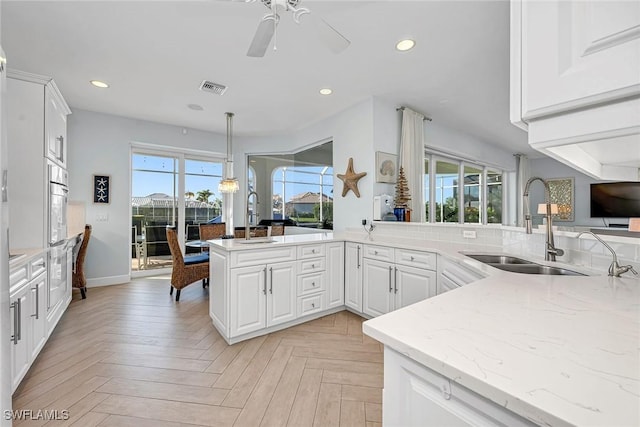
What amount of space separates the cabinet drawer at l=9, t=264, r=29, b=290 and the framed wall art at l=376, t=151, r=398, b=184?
336cm

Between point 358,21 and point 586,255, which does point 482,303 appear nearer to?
point 586,255

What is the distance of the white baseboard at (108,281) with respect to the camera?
4102 mm

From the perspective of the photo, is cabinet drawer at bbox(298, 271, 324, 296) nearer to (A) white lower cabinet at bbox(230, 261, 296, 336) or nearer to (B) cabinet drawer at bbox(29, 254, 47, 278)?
(A) white lower cabinet at bbox(230, 261, 296, 336)

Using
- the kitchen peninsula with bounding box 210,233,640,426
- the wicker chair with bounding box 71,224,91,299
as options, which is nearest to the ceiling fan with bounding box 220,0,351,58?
the kitchen peninsula with bounding box 210,233,640,426

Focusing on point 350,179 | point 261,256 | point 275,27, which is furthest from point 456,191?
point 275,27

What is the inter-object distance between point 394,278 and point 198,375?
1810 mm

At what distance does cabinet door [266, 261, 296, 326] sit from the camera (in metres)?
2.52

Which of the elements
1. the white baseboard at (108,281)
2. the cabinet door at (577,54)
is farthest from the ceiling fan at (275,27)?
the white baseboard at (108,281)

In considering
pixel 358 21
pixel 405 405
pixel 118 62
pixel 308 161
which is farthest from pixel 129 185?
pixel 405 405

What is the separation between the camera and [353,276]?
2.98m

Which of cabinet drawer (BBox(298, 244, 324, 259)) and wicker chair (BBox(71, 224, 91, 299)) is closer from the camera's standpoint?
cabinet drawer (BBox(298, 244, 324, 259))

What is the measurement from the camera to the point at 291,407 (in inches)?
63.7

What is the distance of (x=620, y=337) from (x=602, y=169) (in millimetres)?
554

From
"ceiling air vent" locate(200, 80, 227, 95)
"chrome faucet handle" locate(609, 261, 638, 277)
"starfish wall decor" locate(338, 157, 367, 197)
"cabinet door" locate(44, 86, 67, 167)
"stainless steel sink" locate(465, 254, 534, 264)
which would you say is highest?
"ceiling air vent" locate(200, 80, 227, 95)
